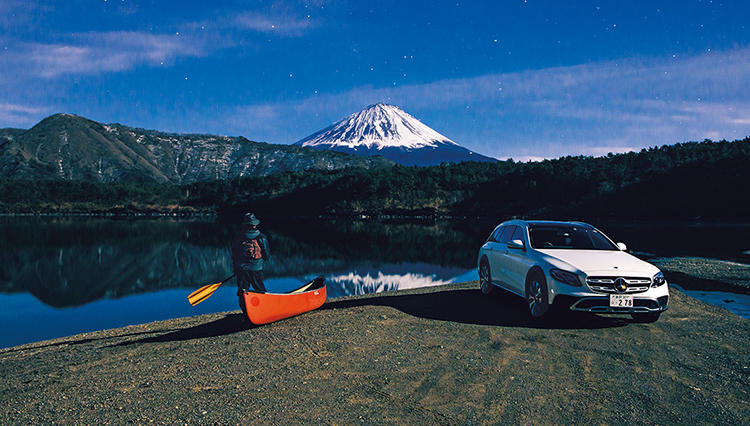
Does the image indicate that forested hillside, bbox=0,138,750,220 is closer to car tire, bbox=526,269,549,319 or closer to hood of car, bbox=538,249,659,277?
hood of car, bbox=538,249,659,277

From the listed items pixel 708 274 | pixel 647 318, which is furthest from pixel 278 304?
pixel 708 274

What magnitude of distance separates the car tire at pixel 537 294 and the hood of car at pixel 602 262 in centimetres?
47

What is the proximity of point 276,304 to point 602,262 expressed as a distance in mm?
6767

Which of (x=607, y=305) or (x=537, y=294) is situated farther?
(x=537, y=294)

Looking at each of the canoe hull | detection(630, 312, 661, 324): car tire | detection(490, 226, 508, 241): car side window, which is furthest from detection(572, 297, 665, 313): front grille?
the canoe hull

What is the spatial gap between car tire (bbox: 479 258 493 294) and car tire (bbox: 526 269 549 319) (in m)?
2.68

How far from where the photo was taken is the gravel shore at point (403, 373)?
5906 millimetres

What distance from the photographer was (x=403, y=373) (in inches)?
286

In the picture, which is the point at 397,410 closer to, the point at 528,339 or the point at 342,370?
the point at 342,370

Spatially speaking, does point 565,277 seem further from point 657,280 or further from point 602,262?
point 657,280

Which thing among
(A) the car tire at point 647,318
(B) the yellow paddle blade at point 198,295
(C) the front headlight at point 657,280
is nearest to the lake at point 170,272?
(A) the car tire at point 647,318

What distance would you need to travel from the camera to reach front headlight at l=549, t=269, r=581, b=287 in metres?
9.35

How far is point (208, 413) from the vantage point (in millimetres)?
5930

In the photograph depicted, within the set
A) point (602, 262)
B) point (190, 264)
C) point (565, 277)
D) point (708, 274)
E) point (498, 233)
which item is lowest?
point (190, 264)
